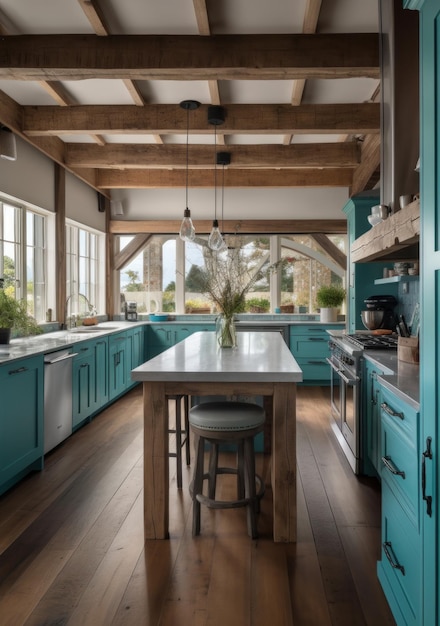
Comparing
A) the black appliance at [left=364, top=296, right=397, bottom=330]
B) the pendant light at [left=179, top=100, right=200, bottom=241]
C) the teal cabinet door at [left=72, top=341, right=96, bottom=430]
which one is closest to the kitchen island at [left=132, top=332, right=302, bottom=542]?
the pendant light at [left=179, top=100, right=200, bottom=241]

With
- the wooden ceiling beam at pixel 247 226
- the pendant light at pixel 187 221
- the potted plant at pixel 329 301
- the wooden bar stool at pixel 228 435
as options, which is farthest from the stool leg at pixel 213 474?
the wooden ceiling beam at pixel 247 226

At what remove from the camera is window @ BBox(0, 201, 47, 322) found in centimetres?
459

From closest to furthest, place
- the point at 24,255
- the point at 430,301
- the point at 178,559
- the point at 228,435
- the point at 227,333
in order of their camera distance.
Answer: the point at 430,301 → the point at 178,559 → the point at 228,435 → the point at 227,333 → the point at 24,255

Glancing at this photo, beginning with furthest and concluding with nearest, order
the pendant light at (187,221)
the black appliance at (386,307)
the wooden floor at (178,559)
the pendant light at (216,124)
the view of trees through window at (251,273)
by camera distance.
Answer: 1. the view of trees through window at (251,273)
2. the black appliance at (386,307)
3. the pendant light at (216,124)
4. the pendant light at (187,221)
5. the wooden floor at (178,559)

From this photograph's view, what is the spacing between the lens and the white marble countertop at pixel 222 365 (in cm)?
244

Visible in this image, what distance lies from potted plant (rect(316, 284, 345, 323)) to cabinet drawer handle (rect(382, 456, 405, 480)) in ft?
16.6

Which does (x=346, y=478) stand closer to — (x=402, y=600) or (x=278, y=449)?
(x=278, y=449)

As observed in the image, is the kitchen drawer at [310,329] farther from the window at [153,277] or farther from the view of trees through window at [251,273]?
the window at [153,277]

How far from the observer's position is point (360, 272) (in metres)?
5.30

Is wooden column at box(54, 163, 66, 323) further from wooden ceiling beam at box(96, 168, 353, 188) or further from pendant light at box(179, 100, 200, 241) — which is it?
pendant light at box(179, 100, 200, 241)

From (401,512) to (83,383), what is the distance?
11.1ft

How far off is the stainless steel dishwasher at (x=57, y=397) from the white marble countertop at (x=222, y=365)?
3.38 feet

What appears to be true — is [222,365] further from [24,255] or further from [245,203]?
[245,203]

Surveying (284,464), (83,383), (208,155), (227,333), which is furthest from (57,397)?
(208,155)
